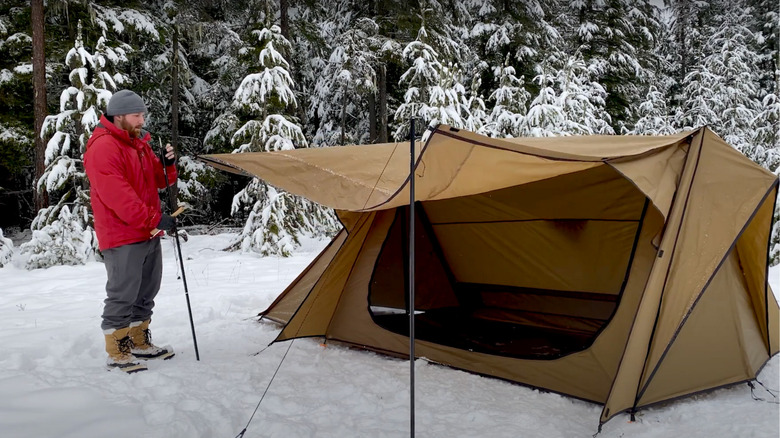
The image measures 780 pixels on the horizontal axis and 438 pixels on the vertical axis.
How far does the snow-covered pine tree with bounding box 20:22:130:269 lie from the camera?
832 centimetres

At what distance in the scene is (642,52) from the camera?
19.1m

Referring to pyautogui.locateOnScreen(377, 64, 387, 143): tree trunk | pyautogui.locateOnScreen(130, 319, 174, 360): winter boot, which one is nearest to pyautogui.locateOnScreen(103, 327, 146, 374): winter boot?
pyautogui.locateOnScreen(130, 319, 174, 360): winter boot

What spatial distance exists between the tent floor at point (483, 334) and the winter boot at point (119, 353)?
1849 millimetres

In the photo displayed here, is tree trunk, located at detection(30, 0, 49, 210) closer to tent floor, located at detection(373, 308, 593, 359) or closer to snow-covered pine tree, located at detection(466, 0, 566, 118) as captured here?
tent floor, located at detection(373, 308, 593, 359)

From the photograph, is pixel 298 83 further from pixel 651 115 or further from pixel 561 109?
pixel 651 115

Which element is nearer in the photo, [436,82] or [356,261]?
[356,261]

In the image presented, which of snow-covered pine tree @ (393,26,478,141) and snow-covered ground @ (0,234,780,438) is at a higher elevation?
snow-covered pine tree @ (393,26,478,141)

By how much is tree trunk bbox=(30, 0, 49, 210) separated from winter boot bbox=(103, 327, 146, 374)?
289 inches

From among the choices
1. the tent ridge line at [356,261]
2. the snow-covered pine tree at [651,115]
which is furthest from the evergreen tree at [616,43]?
the tent ridge line at [356,261]

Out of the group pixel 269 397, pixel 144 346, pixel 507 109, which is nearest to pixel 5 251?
pixel 144 346

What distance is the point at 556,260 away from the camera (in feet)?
16.8

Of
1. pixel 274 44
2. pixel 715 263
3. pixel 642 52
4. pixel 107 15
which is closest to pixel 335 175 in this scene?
pixel 715 263

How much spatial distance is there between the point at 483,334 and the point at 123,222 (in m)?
3.07

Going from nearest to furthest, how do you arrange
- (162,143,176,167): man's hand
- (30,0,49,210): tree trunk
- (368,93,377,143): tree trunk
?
(162,143,176,167): man's hand
(30,0,49,210): tree trunk
(368,93,377,143): tree trunk
